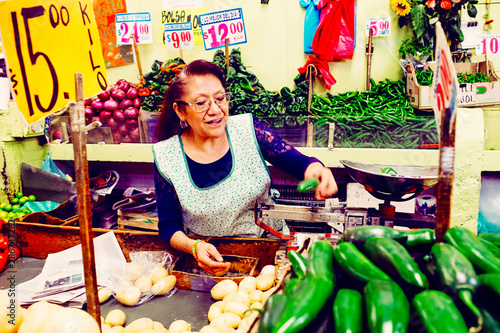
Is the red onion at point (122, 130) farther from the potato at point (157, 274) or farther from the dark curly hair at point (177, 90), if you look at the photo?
the potato at point (157, 274)

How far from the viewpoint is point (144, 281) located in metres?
1.70

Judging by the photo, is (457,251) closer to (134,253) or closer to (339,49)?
(134,253)

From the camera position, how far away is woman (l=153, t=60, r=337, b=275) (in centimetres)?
203

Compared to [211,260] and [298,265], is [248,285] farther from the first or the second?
[298,265]

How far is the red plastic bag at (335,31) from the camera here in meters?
4.15

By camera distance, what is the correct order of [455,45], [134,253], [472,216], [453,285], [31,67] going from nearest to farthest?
1. [453,285]
2. [31,67]
3. [134,253]
4. [472,216]
5. [455,45]

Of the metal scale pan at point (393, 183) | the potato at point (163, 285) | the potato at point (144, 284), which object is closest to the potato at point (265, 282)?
the potato at point (163, 285)

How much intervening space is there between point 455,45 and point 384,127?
2139 millimetres

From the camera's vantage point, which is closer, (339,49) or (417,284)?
(417,284)

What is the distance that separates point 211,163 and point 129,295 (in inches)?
35.8

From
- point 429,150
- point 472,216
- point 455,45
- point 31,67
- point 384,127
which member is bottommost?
point 472,216

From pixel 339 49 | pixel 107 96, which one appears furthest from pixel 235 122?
pixel 339 49

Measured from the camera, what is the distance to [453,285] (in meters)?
0.67

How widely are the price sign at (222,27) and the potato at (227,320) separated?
118 inches
